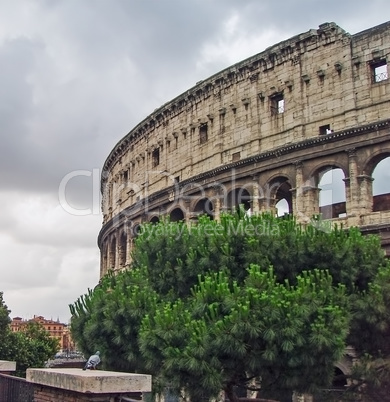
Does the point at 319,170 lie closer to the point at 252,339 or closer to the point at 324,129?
the point at 324,129

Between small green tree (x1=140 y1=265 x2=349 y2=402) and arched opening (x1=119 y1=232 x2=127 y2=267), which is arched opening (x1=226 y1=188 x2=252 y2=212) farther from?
small green tree (x1=140 y1=265 x2=349 y2=402)

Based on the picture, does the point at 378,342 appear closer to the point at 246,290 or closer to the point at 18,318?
the point at 246,290

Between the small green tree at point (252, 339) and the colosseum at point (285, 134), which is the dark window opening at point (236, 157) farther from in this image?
the small green tree at point (252, 339)

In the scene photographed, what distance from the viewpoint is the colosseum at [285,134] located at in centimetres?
2305

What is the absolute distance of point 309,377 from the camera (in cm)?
1337

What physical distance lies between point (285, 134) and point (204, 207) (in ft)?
20.7

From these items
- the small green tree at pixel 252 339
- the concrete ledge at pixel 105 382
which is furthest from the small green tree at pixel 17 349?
the concrete ledge at pixel 105 382

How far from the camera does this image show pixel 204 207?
30.4m

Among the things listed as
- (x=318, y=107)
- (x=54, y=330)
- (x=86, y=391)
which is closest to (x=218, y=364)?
(x=86, y=391)

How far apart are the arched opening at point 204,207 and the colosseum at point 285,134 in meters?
0.05

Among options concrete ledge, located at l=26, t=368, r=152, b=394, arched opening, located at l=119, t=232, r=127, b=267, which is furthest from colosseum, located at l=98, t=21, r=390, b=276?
concrete ledge, located at l=26, t=368, r=152, b=394

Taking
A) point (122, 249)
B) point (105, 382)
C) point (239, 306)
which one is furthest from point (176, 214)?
point (105, 382)

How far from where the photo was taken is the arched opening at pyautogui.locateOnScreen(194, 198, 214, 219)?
29811 mm

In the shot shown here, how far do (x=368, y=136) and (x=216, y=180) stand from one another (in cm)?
798
